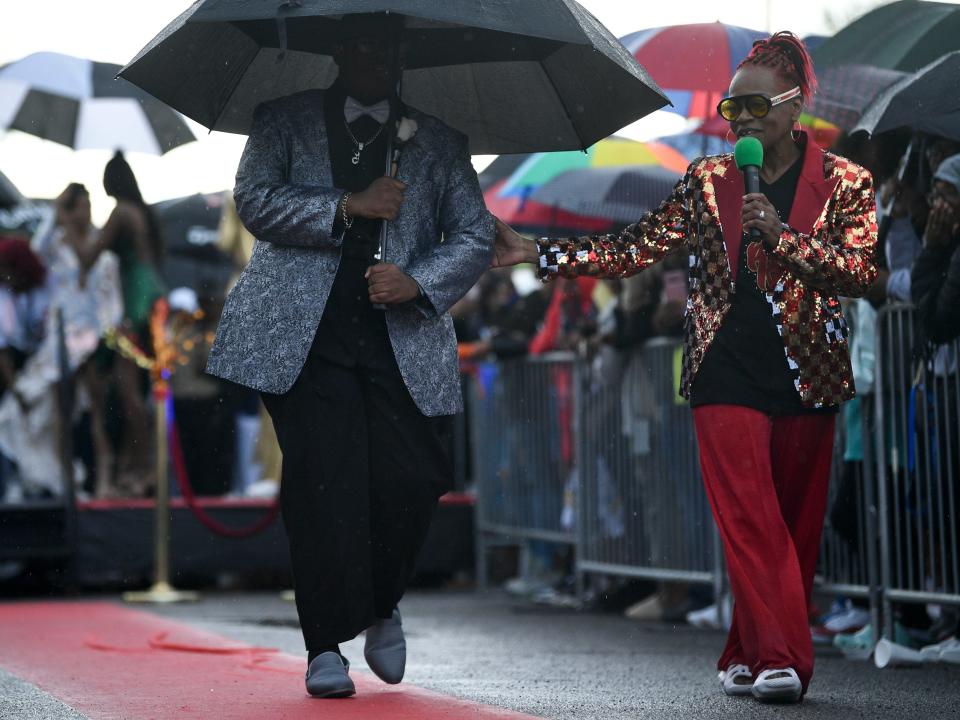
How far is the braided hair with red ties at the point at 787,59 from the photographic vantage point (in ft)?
18.9

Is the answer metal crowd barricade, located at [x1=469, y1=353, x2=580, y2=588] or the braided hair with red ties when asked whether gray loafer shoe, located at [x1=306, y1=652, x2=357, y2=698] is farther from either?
metal crowd barricade, located at [x1=469, y1=353, x2=580, y2=588]

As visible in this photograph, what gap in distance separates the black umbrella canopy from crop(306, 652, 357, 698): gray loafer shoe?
1.90 metres

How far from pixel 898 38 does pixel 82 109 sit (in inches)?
244

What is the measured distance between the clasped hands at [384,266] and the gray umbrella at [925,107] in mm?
2253

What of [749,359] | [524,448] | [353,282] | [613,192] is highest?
[613,192]

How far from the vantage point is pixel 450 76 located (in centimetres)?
625

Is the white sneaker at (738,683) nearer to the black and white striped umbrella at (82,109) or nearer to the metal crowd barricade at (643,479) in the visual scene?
the metal crowd barricade at (643,479)

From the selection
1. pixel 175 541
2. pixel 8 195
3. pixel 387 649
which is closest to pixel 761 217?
pixel 387 649

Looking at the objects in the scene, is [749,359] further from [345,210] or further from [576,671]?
[576,671]

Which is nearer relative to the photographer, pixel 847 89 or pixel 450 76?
pixel 450 76

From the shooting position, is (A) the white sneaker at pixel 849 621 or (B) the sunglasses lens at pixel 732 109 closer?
(B) the sunglasses lens at pixel 732 109

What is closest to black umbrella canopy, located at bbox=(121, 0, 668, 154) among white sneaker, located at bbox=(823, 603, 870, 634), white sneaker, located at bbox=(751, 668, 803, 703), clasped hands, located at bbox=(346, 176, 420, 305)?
clasped hands, located at bbox=(346, 176, 420, 305)

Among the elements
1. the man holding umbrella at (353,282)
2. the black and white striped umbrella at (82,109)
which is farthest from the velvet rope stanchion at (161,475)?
the man holding umbrella at (353,282)

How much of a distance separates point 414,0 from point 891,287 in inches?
129
